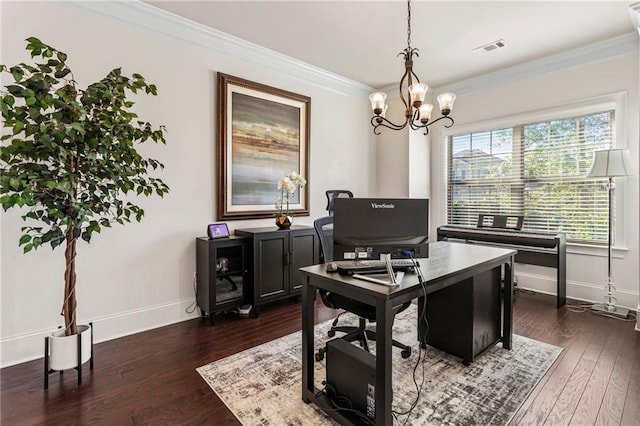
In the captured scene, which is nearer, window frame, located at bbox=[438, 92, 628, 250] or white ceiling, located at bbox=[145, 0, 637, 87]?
white ceiling, located at bbox=[145, 0, 637, 87]

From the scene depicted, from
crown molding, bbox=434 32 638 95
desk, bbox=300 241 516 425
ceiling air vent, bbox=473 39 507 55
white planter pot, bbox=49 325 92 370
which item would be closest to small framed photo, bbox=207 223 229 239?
white planter pot, bbox=49 325 92 370

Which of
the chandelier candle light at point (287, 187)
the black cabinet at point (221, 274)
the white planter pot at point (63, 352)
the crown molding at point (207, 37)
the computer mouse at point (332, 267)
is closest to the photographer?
the computer mouse at point (332, 267)

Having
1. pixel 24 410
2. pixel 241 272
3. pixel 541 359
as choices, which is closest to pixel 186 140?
pixel 241 272

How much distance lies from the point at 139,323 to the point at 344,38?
3505mm

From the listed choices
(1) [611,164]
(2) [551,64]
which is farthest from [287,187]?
(2) [551,64]

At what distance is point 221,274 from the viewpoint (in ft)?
10.5

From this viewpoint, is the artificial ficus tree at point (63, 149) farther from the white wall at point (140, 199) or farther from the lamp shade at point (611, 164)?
the lamp shade at point (611, 164)

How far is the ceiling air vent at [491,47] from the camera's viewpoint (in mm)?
3481

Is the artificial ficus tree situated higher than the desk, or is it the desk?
the artificial ficus tree

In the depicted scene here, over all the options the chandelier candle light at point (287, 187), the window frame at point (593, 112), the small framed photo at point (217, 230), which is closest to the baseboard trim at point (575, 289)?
the window frame at point (593, 112)

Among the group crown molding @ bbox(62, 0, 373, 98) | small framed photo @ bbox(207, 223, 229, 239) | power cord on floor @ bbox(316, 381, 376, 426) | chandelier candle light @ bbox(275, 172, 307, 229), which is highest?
crown molding @ bbox(62, 0, 373, 98)

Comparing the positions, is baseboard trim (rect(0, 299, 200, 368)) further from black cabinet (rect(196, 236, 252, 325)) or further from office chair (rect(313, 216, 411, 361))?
office chair (rect(313, 216, 411, 361))

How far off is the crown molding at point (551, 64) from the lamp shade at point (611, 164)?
3.75 feet

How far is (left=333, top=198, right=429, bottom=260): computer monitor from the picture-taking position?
71.3 inches
